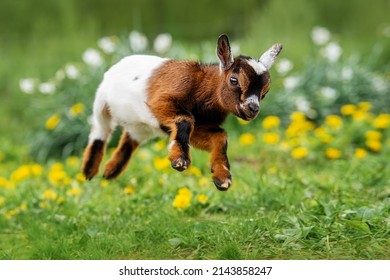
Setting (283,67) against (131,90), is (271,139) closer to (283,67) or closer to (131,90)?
(283,67)

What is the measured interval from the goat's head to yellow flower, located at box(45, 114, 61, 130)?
4151 mm

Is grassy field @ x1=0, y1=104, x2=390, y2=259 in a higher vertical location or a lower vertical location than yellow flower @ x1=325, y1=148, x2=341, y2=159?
lower

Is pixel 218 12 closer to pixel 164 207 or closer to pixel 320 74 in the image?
pixel 320 74

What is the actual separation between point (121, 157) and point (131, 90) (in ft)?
1.71

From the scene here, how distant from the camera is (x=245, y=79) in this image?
2.77 meters

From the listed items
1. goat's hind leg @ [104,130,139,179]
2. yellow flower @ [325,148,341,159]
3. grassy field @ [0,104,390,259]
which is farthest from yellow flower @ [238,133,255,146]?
goat's hind leg @ [104,130,139,179]

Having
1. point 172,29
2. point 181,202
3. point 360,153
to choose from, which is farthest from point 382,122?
point 172,29

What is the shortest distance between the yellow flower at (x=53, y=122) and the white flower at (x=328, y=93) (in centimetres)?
265

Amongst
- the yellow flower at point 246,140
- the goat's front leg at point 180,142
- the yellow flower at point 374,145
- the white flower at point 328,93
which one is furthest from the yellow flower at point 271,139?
the goat's front leg at point 180,142

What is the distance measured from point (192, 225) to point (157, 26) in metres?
6.20

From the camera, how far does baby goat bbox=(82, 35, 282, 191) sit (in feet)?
9.16

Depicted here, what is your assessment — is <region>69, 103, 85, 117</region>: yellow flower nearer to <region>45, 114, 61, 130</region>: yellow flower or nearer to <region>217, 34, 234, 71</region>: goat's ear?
<region>45, 114, 61, 130</region>: yellow flower

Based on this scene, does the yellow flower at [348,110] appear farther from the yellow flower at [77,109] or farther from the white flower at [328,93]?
the yellow flower at [77,109]
